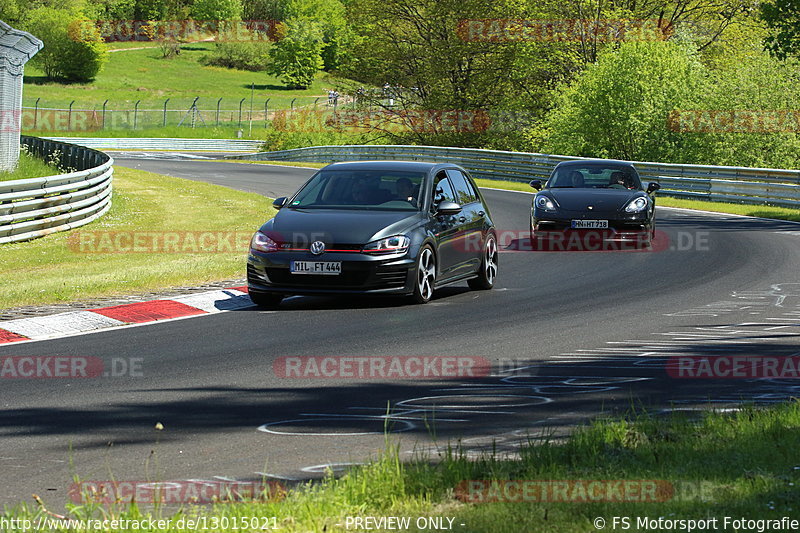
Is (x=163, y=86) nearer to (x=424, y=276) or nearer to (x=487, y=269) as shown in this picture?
(x=487, y=269)

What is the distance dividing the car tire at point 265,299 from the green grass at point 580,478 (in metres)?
7.05

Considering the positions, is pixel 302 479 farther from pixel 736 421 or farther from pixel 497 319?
pixel 497 319

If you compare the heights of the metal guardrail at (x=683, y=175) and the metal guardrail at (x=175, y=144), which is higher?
the metal guardrail at (x=683, y=175)

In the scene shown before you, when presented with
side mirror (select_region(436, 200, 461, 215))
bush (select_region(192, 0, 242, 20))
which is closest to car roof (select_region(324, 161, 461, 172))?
side mirror (select_region(436, 200, 461, 215))

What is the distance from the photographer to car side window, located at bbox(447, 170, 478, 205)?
14586 mm

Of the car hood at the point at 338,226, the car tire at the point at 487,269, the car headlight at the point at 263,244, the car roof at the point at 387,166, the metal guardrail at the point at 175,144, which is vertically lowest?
the metal guardrail at the point at 175,144

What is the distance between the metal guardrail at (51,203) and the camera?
66.7 ft

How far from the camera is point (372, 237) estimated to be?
12547 mm

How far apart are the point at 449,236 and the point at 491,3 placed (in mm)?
45944

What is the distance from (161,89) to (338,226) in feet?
382

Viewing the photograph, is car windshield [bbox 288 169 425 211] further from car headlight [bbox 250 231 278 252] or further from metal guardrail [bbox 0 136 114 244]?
metal guardrail [bbox 0 136 114 244]

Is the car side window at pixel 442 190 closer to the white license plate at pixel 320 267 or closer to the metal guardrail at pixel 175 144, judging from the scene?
the white license plate at pixel 320 267

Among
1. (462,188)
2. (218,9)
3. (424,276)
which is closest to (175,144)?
(462,188)

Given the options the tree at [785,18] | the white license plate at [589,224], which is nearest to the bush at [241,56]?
the tree at [785,18]
